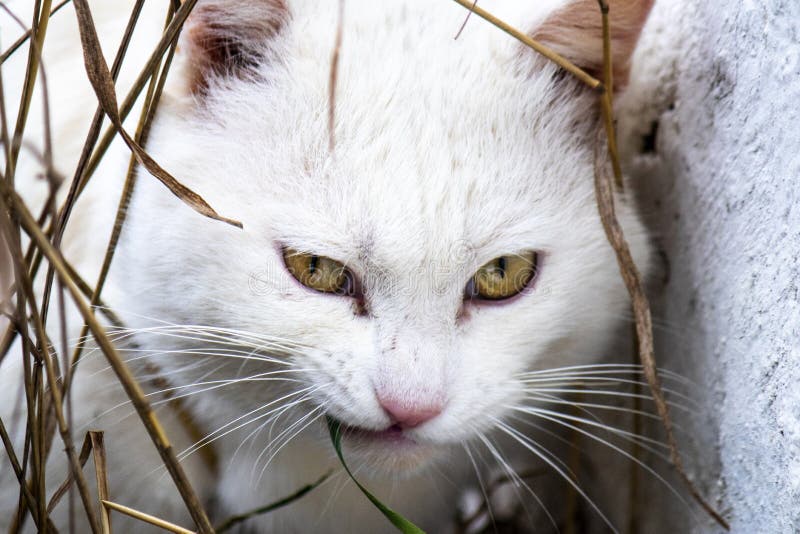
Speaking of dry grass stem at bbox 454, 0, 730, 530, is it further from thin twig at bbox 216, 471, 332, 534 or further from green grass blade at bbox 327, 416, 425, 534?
thin twig at bbox 216, 471, 332, 534

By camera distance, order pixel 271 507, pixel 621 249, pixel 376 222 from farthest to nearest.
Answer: pixel 271 507 → pixel 621 249 → pixel 376 222

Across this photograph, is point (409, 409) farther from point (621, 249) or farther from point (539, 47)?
point (539, 47)

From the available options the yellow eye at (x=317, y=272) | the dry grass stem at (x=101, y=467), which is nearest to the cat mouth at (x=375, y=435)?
the yellow eye at (x=317, y=272)

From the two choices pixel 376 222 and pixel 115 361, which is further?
pixel 376 222

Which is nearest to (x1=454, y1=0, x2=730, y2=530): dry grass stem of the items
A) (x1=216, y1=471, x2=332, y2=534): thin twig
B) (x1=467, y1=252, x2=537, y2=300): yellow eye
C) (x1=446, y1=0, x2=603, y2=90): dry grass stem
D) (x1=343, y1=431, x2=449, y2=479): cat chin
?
(x1=446, y1=0, x2=603, y2=90): dry grass stem

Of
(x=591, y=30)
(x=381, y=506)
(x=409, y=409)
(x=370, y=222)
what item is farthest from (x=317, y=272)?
(x=591, y=30)

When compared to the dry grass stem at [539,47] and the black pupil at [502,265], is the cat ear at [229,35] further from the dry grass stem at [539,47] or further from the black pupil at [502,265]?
the black pupil at [502,265]

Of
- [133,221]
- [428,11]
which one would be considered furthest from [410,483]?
[428,11]

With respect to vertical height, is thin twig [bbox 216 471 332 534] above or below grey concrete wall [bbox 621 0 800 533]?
below
